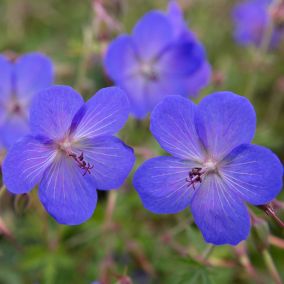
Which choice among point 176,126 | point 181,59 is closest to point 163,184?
point 176,126

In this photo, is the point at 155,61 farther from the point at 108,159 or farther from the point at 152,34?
the point at 108,159

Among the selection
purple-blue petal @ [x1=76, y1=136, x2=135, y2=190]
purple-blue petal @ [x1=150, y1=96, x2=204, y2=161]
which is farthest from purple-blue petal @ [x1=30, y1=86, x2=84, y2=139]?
purple-blue petal @ [x1=150, y1=96, x2=204, y2=161]

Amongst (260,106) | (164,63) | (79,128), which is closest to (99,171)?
(79,128)

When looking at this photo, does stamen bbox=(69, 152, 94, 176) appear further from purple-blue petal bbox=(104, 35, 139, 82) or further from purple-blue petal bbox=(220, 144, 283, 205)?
purple-blue petal bbox=(104, 35, 139, 82)

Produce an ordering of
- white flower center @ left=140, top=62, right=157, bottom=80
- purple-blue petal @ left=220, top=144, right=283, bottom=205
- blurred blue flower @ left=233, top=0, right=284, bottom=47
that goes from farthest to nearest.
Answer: blurred blue flower @ left=233, top=0, right=284, bottom=47 → white flower center @ left=140, top=62, right=157, bottom=80 → purple-blue petal @ left=220, top=144, right=283, bottom=205

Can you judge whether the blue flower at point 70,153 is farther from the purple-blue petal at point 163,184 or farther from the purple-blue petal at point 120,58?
→ the purple-blue petal at point 120,58

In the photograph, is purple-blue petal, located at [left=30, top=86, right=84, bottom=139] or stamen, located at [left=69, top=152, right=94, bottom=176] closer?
purple-blue petal, located at [left=30, top=86, right=84, bottom=139]
